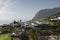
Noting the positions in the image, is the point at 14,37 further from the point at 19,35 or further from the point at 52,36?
the point at 52,36

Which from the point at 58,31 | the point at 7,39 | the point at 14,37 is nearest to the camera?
the point at 7,39

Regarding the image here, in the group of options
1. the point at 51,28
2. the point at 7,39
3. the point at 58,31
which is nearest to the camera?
the point at 7,39

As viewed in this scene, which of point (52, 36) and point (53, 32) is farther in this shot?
point (53, 32)

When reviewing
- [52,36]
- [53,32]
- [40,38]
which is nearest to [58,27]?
[53,32]

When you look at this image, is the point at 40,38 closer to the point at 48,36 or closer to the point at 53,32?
the point at 48,36

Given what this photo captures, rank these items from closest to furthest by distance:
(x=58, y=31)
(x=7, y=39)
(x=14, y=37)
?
(x=7, y=39) < (x=14, y=37) < (x=58, y=31)

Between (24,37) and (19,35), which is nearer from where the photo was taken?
(24,37)

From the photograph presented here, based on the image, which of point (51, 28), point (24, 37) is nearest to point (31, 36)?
point (24, 37)

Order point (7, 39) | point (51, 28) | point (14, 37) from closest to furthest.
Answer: point (7, 39)
point (14, 37)
point (51, 28)
